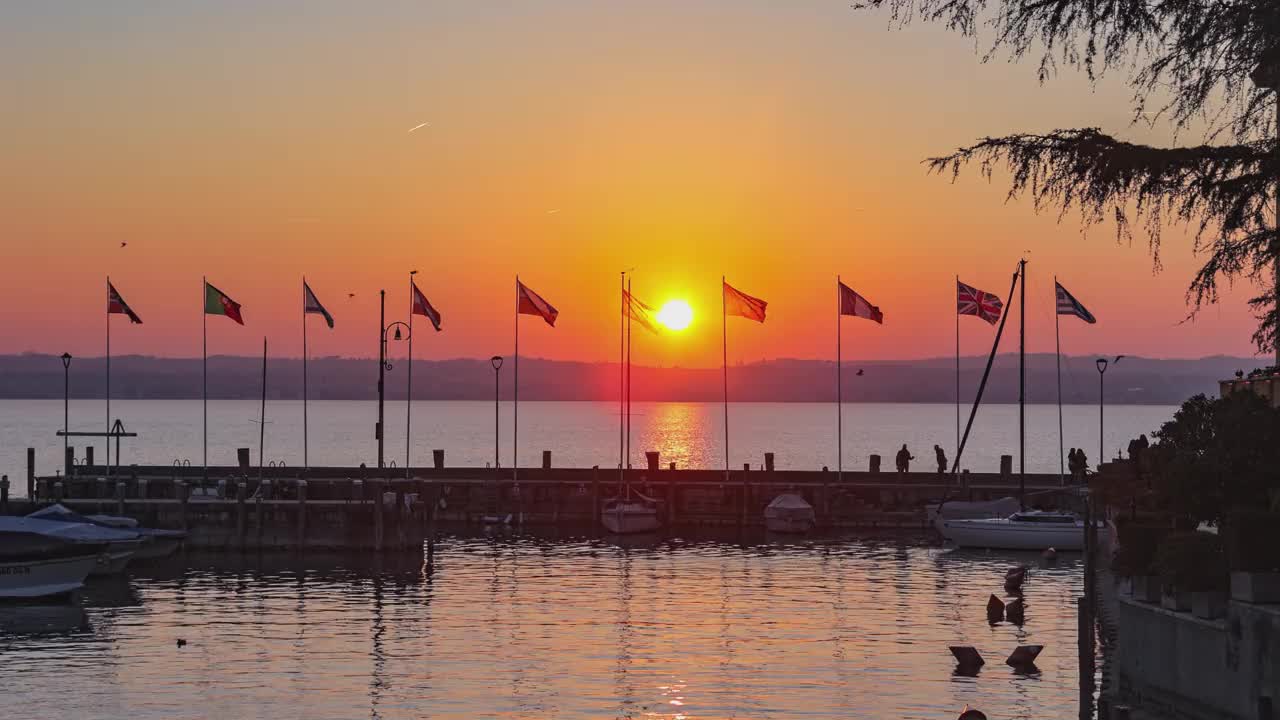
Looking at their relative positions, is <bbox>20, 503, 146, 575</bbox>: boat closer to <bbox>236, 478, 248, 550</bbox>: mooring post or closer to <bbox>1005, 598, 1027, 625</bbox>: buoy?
<bbox>236, 478, 248, 550</bbox>: mooring post

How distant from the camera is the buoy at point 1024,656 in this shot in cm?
4381

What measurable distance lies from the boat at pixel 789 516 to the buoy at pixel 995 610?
31181 mm

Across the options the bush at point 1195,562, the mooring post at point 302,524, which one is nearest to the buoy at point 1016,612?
the bush at point 1195,562

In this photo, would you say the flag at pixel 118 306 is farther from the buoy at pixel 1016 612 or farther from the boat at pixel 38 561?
the buoy at pixel 1016 612

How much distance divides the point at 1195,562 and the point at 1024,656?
1486 centimetres

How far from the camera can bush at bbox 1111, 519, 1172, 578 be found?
33281 millimetres

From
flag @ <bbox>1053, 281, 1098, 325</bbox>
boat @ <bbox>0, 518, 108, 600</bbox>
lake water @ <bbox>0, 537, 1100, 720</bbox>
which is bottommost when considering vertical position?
lake water @ <bbox>0, 537, 1100, 720</bbox>

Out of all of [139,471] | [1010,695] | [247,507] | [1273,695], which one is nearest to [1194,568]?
[1273,695]

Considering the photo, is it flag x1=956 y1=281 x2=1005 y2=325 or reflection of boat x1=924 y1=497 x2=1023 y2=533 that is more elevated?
flag x1=956 y1=281 x2=1005 y2=325

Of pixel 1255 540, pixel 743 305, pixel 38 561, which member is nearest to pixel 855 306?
pixel 743 305

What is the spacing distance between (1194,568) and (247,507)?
2102 inches

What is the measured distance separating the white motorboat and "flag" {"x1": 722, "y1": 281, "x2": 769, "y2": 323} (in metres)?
15.0

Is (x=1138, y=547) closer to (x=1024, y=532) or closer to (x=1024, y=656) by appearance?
(x=1024, y=656)

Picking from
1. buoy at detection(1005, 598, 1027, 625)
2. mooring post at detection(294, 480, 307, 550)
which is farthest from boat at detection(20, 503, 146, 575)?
buoy at detection(1005, 598, 1027, 625)
